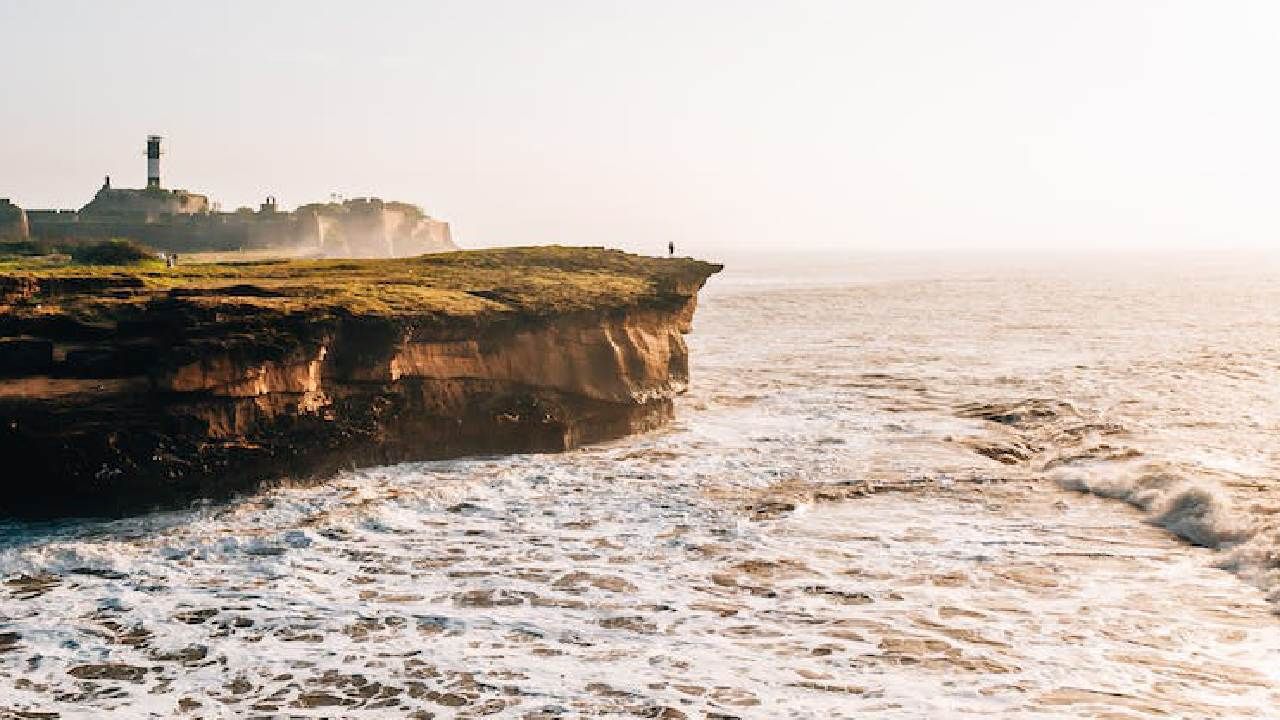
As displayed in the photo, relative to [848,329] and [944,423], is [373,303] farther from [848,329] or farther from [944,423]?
[848,329]

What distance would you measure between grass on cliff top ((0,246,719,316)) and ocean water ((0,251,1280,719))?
127 inches

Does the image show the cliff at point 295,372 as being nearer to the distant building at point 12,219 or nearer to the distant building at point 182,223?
the distant building at point 182,223

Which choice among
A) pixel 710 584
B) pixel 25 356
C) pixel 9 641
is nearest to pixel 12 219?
pixel 25 356

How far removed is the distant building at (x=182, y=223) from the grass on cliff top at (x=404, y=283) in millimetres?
35155

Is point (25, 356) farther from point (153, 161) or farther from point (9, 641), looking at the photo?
point (153, 161)

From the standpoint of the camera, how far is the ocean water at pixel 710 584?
406 inches

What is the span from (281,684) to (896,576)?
23.3 feet

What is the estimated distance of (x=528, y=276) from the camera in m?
26.6

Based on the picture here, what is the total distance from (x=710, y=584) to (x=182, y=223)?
69509 millimetres

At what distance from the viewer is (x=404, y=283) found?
24.5 meters

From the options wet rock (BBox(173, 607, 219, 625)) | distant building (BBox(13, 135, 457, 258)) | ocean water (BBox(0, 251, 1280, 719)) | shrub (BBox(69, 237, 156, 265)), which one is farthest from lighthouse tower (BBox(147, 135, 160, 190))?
wet rock (BBox(173, 607, 219, 625))

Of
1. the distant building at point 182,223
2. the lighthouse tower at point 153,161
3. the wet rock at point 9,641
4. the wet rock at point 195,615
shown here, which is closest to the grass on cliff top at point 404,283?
the wet rock at point 195,615

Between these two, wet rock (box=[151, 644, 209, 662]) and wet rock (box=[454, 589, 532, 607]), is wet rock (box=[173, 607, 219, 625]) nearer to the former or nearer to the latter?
wet rock (box=[151, 644, 209, 662])

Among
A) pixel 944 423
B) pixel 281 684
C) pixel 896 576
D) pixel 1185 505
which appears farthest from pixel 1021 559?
pixel 944 423
